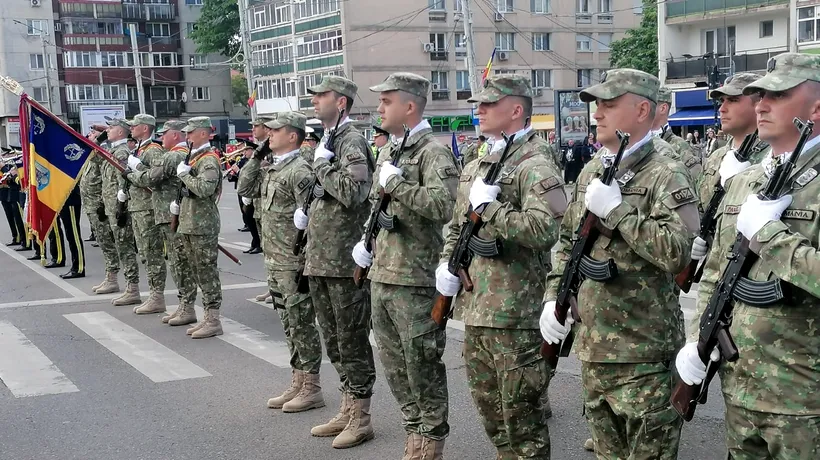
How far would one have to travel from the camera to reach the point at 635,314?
154 inches

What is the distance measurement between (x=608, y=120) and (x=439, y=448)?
7.48 feet

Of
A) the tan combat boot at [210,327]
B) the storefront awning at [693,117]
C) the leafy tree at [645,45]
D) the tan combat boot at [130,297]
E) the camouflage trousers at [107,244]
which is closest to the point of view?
the tan combat boot at [210,327]

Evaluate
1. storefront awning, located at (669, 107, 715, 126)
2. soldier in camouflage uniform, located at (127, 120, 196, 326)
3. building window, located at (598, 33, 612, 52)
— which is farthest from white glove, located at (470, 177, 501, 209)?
building window, located at (598, 33, 612, 52)

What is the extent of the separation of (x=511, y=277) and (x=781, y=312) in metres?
1.62

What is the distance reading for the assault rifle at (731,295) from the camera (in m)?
3.16

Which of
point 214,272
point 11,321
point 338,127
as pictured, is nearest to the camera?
point 338,127

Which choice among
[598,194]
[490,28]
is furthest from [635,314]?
[490,28]

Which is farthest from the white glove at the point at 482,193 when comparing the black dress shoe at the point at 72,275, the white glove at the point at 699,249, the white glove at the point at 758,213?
the black dress shoe at the point at 72,275

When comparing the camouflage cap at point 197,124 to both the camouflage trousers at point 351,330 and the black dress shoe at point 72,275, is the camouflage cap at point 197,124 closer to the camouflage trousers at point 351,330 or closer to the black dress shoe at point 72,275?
the camouflage trousers at point 351,330

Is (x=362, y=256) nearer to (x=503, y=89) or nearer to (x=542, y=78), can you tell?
(x=503, y=89)

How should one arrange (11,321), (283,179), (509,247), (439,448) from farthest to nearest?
(11,321) < (283,179) < (439,448) < (509,247)

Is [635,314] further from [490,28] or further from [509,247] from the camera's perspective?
[490,28]

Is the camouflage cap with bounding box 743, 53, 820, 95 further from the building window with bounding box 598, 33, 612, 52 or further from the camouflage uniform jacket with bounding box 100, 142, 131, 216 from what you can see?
the building window with bounding box 598, 33, 612, 52

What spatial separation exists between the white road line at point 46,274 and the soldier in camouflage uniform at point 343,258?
744 centimetres
